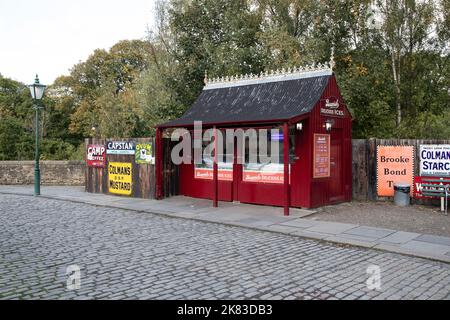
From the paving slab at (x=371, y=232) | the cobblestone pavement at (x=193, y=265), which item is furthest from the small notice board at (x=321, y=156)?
the cobblestone pavement at (x=193, y=265)

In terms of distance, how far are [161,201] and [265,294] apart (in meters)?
9.26

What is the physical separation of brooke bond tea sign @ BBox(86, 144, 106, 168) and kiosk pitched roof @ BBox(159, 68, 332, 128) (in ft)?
11.6

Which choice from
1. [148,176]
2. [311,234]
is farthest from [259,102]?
[311,234]

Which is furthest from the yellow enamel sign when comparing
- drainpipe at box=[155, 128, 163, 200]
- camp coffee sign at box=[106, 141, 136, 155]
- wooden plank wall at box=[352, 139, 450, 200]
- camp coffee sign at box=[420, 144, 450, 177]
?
camp coffee sign at box=[420, 144, 450, 177]

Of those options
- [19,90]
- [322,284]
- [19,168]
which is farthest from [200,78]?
[19,90]

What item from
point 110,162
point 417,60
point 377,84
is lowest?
point 110,162

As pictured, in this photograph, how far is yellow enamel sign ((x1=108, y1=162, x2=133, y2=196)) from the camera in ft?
50.1

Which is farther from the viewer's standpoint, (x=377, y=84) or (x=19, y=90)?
(x=19, y=90)

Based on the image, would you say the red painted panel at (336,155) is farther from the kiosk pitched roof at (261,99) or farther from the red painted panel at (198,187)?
the red painted panel at (198,187)

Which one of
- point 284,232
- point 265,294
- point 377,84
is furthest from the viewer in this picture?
point 377,84

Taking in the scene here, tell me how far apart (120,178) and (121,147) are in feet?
3.82

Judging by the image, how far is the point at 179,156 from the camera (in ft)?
49.9

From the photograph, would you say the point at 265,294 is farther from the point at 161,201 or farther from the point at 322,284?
the point at 161,201
